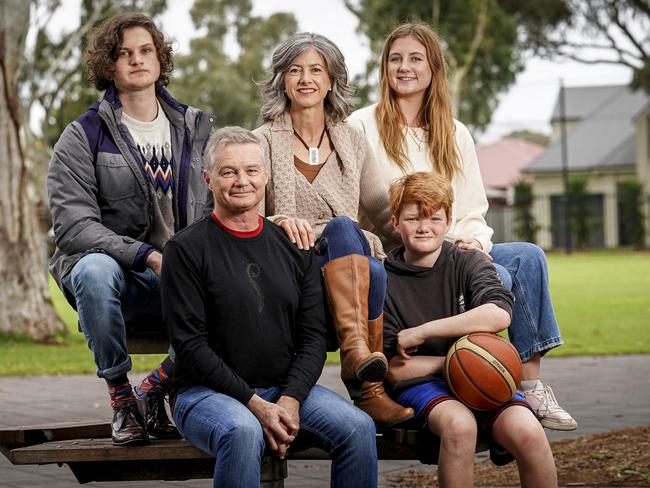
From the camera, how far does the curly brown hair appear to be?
5074 millimetres

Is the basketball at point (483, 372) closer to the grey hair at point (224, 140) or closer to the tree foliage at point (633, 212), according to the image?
the grey hair at point (224, 140)

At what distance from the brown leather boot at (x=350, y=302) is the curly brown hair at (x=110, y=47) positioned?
4.82 ft

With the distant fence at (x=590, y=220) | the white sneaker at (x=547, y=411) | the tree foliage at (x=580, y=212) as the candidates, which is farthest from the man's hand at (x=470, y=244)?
the distant fence at (x=590, y=220)

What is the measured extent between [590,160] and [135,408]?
52.6 metres

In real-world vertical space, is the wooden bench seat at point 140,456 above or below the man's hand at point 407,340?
below

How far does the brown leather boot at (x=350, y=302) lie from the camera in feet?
13.9

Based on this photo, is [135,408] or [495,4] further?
[495,4]

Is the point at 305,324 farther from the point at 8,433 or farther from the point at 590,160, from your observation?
the point at 590,160

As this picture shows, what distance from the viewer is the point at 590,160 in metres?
55.2

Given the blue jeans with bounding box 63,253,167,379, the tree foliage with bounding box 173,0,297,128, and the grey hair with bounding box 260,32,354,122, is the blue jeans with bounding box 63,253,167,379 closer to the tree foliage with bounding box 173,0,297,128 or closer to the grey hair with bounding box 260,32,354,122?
the grey hair with bounding box 260,32,354,122

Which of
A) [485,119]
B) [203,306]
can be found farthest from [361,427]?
[485,119]

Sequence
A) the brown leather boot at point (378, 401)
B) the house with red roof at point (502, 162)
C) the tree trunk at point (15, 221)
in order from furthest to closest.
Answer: the house with red roof at point (502, 162) → the tree trunk at point (15, 221) → the brown leather boot at point (378, 401)

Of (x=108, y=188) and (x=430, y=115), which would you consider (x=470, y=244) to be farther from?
(x=108, y=188)

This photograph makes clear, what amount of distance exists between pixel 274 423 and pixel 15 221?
36.3 ft
